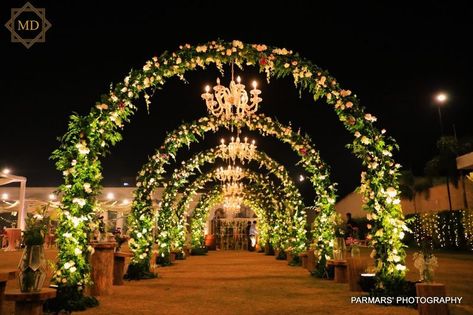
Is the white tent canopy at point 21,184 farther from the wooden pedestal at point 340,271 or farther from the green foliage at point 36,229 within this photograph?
the wooden pedestal at point 340,271

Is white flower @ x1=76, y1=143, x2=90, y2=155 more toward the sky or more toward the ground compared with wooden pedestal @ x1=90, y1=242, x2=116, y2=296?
more toward the sky

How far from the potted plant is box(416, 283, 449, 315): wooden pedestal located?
13.9ft

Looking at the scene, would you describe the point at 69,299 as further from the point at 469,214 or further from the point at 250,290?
the point at 469,214

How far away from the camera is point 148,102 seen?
24.8 feet

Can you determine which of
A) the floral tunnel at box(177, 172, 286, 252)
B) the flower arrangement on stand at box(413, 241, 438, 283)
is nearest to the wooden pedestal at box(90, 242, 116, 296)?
the flower arrangement on stand at box(413, 241, 438, 283)

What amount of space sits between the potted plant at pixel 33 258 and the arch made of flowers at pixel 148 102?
902mm

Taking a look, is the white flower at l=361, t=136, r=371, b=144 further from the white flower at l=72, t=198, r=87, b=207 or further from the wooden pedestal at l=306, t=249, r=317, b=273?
the wooden pedestal at l=306, t=249, r=317, b=273

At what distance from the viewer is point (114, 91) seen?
6.92 m

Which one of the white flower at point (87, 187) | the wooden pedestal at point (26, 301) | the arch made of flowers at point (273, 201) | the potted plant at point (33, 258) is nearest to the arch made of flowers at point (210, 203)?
the arch made of flowers at point (273, 201)

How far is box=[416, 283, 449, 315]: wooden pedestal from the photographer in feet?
15.3

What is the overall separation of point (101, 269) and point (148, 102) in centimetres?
294

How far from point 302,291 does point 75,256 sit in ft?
12.6

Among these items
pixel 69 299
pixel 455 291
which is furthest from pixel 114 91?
pixel 455 291

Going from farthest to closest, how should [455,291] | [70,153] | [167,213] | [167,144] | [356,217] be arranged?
[356,217] → [167,213] → [167,144] → [455,291] → [70,153]
